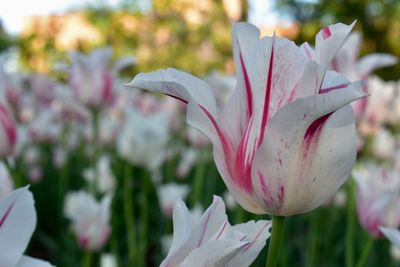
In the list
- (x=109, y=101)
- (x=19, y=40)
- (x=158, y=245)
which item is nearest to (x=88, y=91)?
(x=109, y=101)

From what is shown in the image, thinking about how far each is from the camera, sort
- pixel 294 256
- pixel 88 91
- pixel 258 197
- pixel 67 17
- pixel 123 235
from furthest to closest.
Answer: pixel 67 17 → pixel 123 235 → pixel 294 256 → pixel 88 91 → pixel 258 197

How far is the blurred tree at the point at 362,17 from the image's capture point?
11500 mm

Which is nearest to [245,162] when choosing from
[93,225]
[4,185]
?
[4,185]

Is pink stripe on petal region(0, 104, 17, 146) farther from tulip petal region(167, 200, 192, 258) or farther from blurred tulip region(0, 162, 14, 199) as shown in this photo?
tulip petal region(167, 200, 192, 258)

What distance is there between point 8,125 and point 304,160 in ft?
1.97

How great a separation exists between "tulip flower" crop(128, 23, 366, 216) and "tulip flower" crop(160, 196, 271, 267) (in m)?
0.06

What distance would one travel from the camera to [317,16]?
40.8 feet

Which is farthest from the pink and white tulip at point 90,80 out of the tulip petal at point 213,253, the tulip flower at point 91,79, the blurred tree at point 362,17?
the blurred tree at point 362,17

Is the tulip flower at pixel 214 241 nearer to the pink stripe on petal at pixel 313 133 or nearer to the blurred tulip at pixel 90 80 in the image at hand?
the pink stripe on petal at pixel 313 133

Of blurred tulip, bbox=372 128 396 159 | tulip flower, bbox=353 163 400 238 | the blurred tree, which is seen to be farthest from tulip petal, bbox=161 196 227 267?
the blurred tree

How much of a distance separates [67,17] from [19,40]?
688cm

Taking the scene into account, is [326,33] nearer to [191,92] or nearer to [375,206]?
Result: [191,92]

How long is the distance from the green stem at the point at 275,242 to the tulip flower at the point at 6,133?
55cm

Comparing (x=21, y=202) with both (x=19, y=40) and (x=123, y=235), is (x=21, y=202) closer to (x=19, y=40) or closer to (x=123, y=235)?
(x=123, y=235)
